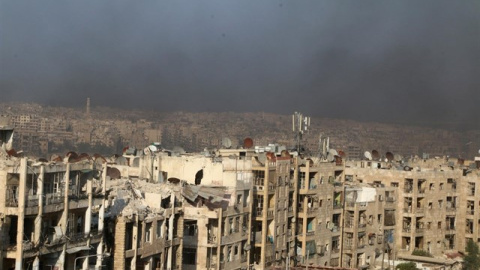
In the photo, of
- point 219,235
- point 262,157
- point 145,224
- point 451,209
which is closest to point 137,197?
point 145,224

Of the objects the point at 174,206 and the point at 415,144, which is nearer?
the point at 174,206

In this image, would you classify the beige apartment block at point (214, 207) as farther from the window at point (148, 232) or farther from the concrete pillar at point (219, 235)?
the window at point (148, 232)

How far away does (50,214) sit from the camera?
3559 centimetres

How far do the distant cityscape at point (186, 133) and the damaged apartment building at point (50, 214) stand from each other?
75401 millimetres

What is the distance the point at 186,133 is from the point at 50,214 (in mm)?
132588

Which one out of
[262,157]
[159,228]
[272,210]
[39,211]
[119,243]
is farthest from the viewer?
[262,157]

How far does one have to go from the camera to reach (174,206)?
4434 centimetres

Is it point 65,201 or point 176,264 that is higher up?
point 65,201

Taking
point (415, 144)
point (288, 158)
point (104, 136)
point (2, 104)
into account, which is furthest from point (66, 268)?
point (415, 144)

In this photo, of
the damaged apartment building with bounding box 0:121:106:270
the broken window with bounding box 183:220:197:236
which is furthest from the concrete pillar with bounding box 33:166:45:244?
the broken window with bounding box 183:220:197:236

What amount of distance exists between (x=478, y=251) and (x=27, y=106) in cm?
8891

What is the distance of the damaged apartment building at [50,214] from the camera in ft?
110

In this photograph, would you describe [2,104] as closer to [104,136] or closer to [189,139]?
[104,136]

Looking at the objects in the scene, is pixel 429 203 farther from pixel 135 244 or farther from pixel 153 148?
pixel 135 244
